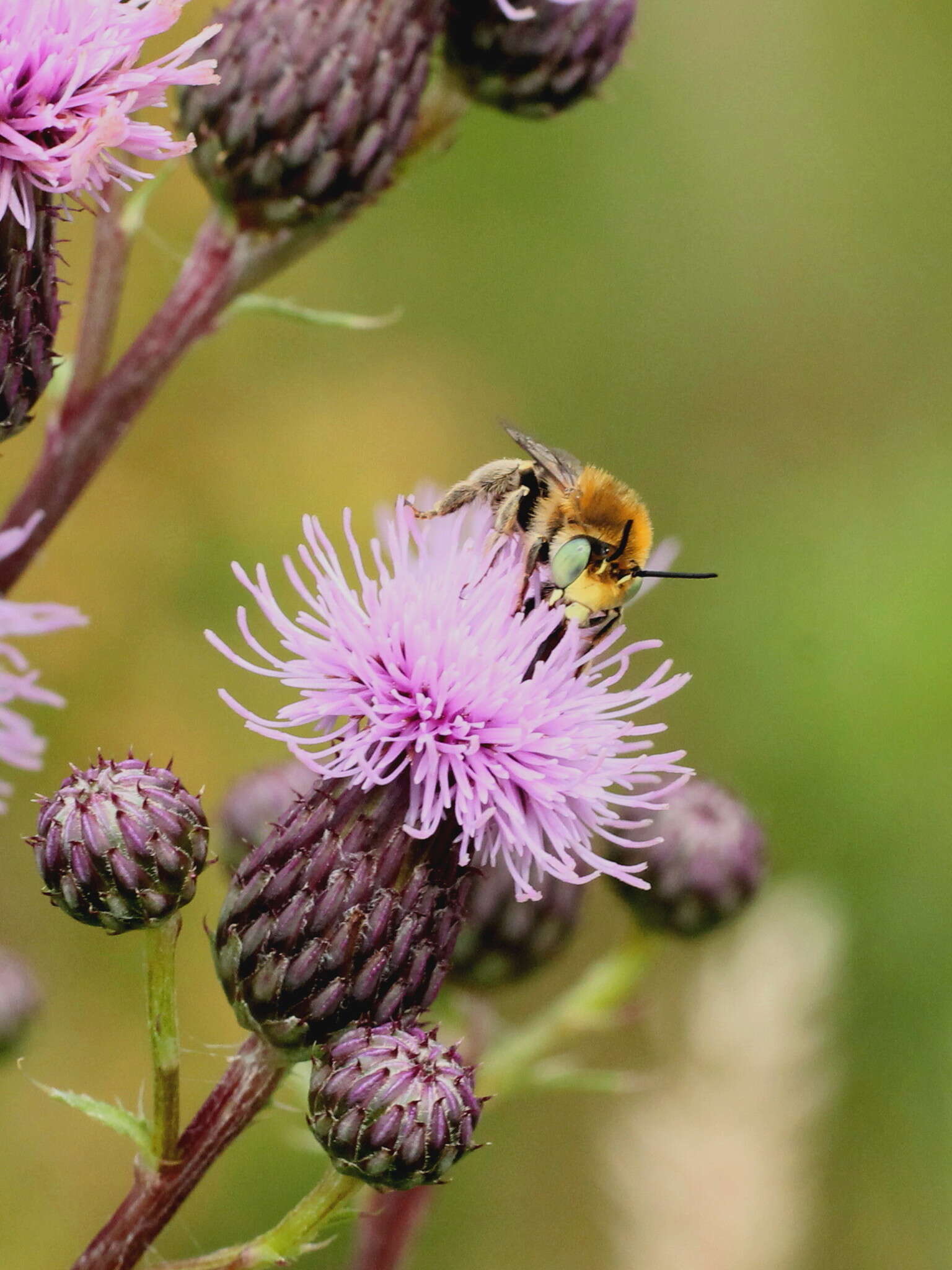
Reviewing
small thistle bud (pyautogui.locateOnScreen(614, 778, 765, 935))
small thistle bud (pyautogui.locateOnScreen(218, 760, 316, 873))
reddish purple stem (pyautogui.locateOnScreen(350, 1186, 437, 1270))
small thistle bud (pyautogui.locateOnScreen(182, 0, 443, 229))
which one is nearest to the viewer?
small thistle bud (pyautogui.locateOnScreen(182, 0, 443, 229))

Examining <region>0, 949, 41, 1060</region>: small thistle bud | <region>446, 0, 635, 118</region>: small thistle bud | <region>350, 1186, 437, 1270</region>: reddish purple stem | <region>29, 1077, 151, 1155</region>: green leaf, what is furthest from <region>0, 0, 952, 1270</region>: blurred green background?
<region>29, 1077, 151, 1155</region>: green leaf

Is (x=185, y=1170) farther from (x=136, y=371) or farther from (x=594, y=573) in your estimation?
(x=136, y=371)

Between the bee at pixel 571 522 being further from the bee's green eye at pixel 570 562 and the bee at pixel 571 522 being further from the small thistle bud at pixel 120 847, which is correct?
the small thistle bud at pixel 120 847

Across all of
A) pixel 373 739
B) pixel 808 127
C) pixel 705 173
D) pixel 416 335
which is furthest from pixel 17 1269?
pixel 808 127

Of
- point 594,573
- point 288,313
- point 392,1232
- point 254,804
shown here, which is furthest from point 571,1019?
point 288,313

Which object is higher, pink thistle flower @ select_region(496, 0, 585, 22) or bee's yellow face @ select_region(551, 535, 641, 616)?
pink thistle flower @ select_region(496, 0, 585, 22)

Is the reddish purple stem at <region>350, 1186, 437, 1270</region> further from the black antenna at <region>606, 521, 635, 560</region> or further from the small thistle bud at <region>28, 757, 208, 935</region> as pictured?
the black antenna at <region>606, 521, 635, 560</region>
